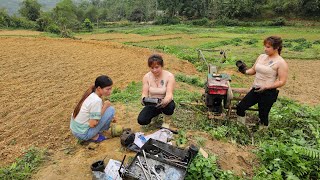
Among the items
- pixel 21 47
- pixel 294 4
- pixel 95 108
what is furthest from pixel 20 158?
pixel 294 4

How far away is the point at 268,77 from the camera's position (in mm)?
4168

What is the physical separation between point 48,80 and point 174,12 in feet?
141

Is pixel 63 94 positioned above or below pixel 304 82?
above

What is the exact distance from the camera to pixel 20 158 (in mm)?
3744

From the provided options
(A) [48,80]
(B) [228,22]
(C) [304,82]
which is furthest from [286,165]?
(B) [228,22]

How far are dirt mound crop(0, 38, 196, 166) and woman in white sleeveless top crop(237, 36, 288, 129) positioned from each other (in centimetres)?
317

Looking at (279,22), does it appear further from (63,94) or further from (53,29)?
(63,94)

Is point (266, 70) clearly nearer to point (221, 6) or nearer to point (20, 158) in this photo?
point (20, 158)

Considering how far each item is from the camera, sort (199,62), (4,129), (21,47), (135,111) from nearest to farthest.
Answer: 1. (4,129)
2. (135,111)
3. (199,62)
4. (21,47)

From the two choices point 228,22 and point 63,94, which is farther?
point 228,22

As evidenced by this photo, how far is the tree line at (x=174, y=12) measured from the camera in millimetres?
30328

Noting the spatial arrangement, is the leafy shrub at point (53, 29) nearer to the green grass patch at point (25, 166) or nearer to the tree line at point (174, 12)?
the tree line at point (174, 12)

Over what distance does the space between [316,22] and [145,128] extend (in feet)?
118

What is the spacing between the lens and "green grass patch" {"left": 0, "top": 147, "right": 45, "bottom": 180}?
326cm
